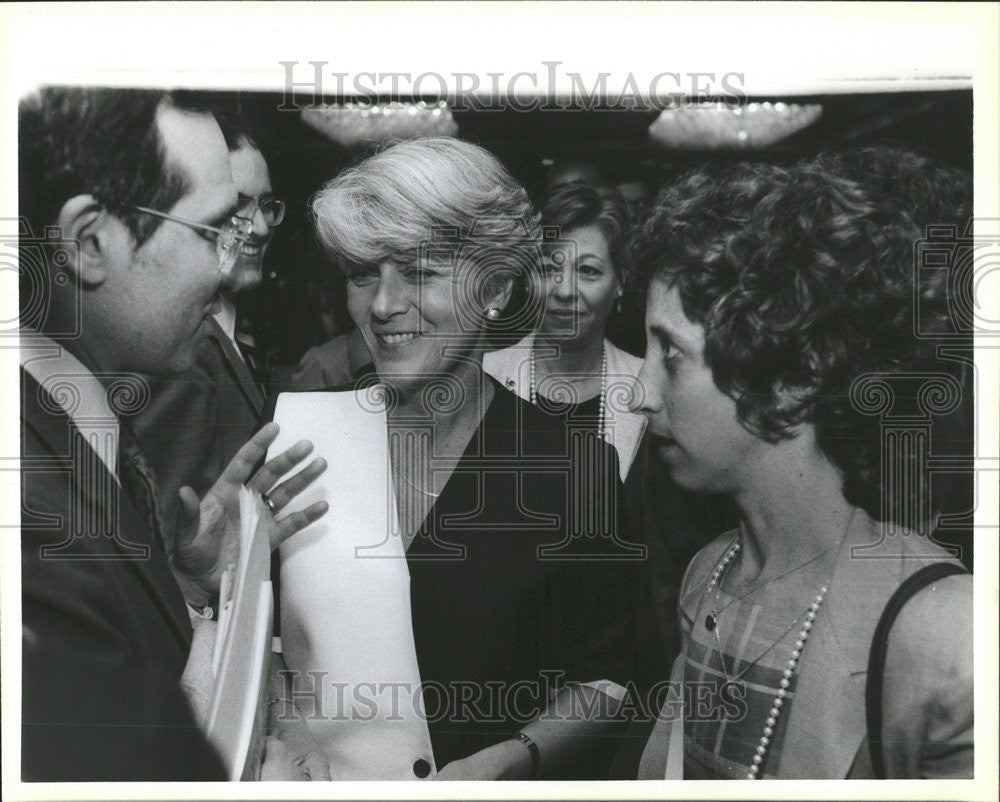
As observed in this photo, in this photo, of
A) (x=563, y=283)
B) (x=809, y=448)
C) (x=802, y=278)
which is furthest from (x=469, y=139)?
(x=809, y=448)

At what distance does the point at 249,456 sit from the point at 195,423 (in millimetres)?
156

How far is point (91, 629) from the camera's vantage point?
2.48 metres

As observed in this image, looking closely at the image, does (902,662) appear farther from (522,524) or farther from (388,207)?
(388,207)

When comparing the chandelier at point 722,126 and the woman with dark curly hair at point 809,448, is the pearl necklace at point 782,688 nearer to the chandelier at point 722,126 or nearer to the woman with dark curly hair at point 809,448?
the woman with dark curly hair at point 809,448

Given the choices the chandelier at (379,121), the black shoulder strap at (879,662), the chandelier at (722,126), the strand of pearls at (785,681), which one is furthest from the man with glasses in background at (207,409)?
the black shoulder strap at (879,662)

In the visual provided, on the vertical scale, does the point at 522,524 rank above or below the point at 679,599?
above

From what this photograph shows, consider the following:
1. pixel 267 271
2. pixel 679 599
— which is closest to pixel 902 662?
pixel 679 599

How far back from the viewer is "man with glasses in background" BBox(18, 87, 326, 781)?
2436 millimetres

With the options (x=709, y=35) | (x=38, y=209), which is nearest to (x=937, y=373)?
(x=709, y=35)

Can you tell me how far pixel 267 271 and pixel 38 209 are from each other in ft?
1.91

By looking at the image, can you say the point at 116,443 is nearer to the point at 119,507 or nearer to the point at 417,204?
the point at 119,507

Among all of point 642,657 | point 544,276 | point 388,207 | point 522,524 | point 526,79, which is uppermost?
point 526,79

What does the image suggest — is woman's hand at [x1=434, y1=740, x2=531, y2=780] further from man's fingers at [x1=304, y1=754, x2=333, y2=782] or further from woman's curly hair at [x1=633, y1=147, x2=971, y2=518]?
woman's curly hair at [x1=633, y1=147, x2=971, y2=518]

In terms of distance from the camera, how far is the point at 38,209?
2471mm
